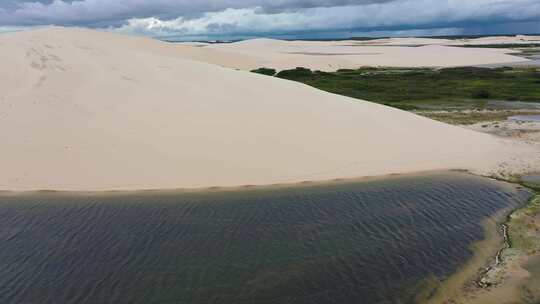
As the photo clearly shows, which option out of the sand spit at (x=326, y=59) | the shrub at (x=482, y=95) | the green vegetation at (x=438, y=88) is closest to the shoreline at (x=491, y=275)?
the green vegetation at (x=438, y=88)

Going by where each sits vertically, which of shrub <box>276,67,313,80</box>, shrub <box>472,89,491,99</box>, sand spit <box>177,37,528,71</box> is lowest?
shrub <box>472,89,491,99</box>

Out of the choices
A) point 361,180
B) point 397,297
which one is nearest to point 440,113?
point 361,180

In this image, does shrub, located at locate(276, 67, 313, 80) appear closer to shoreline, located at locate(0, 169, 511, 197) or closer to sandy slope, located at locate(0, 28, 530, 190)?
sandy slope, located at locate(0, 28, 530, 190)

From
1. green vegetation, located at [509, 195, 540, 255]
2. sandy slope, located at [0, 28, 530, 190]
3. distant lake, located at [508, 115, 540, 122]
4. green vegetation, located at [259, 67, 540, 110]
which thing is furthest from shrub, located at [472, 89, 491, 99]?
green vegetation, located at [509, 195, 540, 255]

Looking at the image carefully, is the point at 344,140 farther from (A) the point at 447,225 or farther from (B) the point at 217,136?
(A) the point at 447,225

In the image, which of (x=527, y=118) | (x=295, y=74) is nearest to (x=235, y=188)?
(x=527, y=118)
